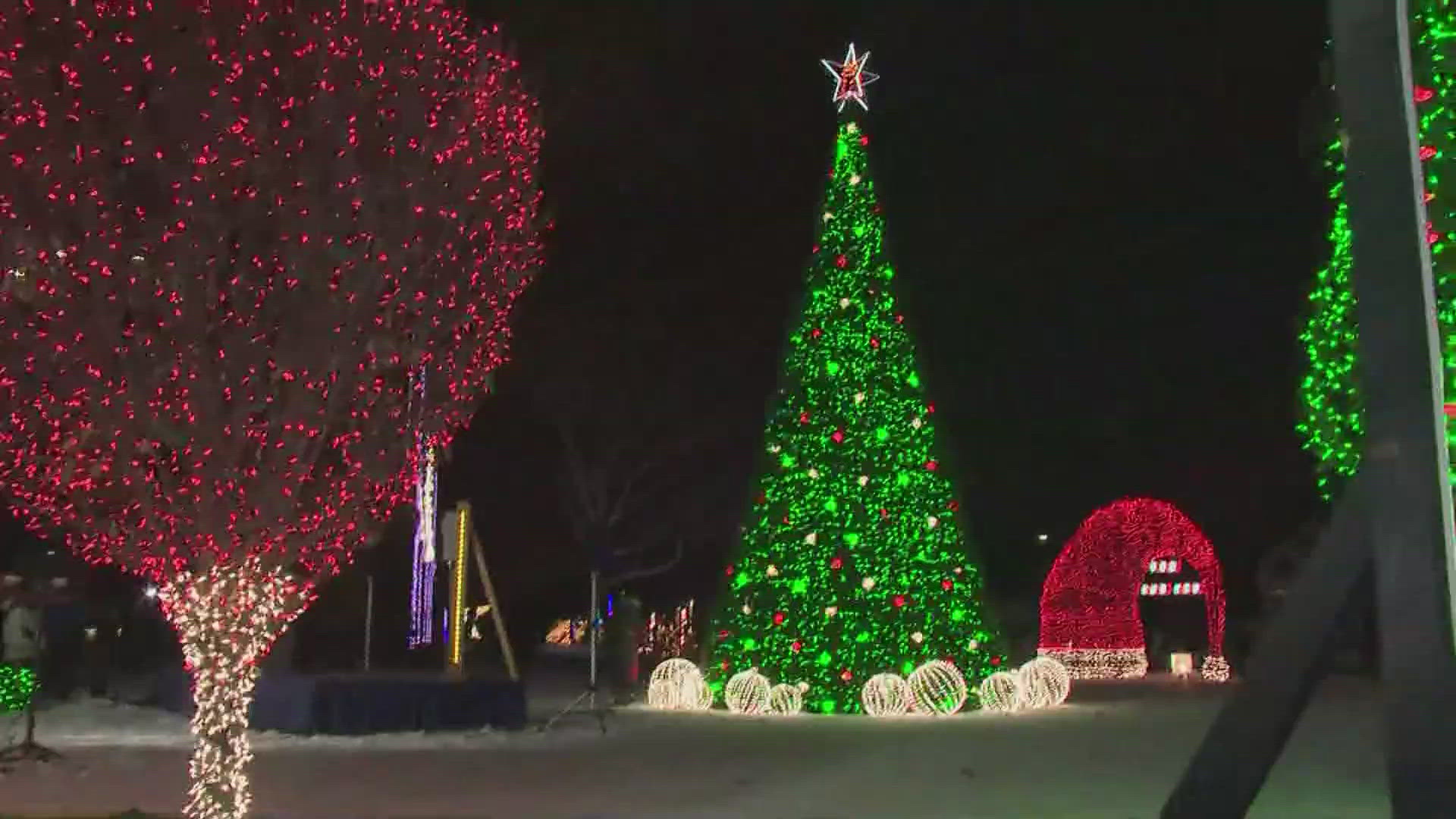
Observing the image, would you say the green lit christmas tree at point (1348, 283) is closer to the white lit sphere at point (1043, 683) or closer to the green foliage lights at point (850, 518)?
the green foliage lights at point (850, 518)

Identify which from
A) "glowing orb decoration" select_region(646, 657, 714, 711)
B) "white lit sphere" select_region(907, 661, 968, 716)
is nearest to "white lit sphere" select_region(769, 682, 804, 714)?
"glowing orb decoration" select_region(646, 657, 714, 711)

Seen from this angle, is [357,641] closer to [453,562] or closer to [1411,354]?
[453,562]

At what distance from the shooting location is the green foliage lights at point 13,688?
1717cm

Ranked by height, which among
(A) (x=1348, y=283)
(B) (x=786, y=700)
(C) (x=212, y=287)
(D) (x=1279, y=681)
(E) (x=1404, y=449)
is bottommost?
(B) (x=786, y=700)

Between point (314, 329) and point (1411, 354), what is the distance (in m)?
5.39

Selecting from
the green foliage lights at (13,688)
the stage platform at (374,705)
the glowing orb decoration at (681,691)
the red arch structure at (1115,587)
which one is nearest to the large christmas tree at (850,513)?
the glowing orb decoration at (681,691)

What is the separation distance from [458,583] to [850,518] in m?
4.95

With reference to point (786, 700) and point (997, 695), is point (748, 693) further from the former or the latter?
point (997, 695)

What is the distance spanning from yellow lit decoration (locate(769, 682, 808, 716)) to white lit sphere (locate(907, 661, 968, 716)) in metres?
1.41

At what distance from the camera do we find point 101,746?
14469 millimetres

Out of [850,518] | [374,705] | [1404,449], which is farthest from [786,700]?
[1404,449]

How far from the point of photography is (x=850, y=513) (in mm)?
18609

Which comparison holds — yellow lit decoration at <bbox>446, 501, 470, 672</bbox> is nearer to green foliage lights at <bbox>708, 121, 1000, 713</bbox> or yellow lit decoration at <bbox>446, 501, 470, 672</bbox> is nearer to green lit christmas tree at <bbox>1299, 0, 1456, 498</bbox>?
green foliage lights at <bbox>708, 121, 1000, 713</bbox>

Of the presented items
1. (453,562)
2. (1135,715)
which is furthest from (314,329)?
(1135,715)
